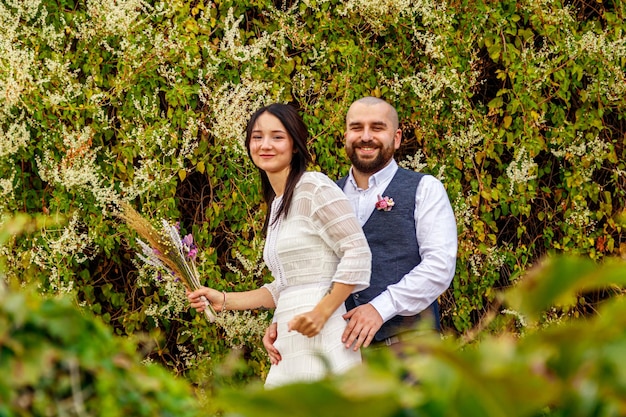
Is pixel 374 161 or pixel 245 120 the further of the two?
pixel 245 120

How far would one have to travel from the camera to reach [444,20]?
168 inches

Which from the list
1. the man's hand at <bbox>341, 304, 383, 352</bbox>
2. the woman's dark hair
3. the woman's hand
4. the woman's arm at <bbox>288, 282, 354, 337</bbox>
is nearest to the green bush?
the woman's arm at <bbox>288, 282, 354, 337</bbox>

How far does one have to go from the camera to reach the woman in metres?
2.66

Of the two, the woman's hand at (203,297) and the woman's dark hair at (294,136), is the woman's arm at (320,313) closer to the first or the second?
the woman's dark hair at (294,136)

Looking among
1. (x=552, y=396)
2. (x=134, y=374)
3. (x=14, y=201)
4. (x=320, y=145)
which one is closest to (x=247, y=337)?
(x=320, y=145)

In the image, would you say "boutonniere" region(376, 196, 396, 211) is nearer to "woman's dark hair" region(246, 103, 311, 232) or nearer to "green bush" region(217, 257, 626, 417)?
"woman's dark hair" region(246, 103, 311, 232)

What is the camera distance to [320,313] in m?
2.64

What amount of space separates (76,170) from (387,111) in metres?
1.66

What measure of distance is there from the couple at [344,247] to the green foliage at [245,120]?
3.18 feet

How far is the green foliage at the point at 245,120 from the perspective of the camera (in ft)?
13.6

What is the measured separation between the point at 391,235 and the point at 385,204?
0.12 meters

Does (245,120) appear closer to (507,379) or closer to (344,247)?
(344,247)

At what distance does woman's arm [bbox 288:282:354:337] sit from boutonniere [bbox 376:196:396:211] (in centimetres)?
50

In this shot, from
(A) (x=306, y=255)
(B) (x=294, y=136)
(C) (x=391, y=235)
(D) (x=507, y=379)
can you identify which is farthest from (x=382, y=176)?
(D) (x=507, y=379)
